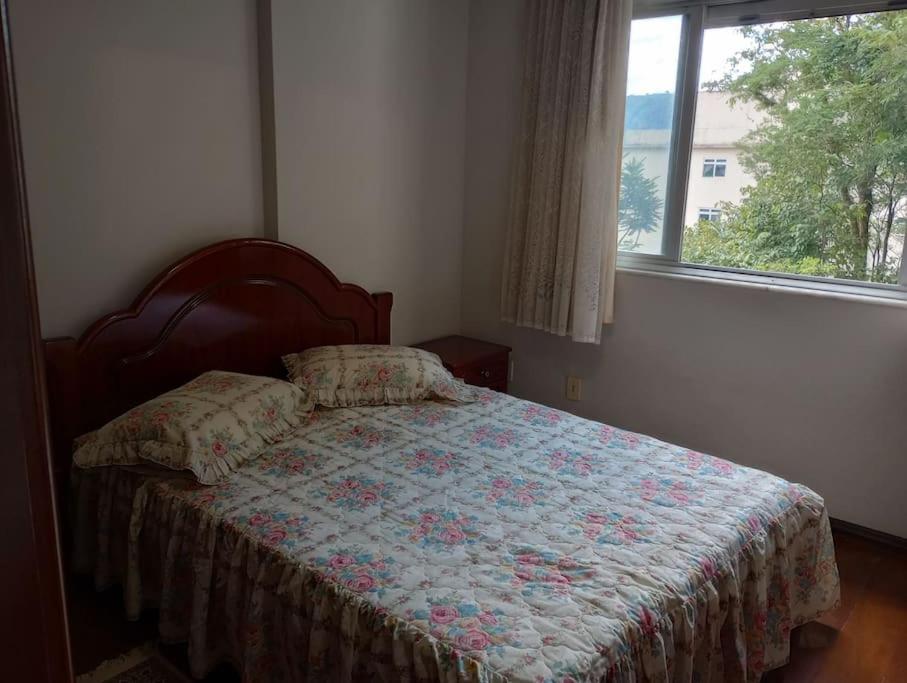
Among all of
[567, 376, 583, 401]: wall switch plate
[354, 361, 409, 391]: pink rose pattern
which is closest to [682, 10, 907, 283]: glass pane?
[567, 376, 583, 401]: wall switch plate

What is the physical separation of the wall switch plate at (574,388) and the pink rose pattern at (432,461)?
51.9 inches

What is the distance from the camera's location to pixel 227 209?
2.68 meters

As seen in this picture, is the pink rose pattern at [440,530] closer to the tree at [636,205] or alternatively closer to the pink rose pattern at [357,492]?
the pink rose pattern at [357,492]

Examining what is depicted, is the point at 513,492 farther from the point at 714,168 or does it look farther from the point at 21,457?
the point at 714,168

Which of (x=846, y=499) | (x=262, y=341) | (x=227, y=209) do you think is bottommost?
(x=846, y=499)

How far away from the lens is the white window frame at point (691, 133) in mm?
2617

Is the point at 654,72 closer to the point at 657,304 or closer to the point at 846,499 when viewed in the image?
the point at 657,304

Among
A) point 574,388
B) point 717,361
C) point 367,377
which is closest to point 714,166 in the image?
point 717,361

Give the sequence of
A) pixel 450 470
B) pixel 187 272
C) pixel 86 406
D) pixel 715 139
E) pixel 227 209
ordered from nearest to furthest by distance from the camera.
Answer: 1. pixel 450 470
2. pixel 86 406
3. pixel 187 272
4. pixel 227 209
5. pixel 715 139

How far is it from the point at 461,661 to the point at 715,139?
2437mm

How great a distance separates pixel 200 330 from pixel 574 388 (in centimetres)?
177

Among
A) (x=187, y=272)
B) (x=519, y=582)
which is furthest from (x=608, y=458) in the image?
(x=187, y=272)

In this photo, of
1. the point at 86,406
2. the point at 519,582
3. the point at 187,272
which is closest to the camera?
the point at 519,582

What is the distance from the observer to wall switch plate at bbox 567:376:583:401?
3.40 meters
